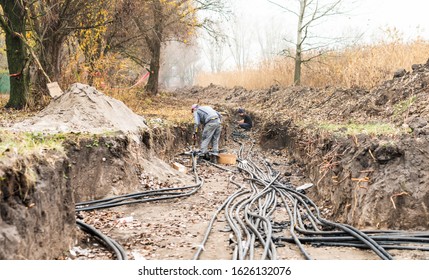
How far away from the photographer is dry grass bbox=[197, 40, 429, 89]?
11.5 metres

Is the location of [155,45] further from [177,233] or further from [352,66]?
[177,233]

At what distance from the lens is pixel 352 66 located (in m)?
12.8

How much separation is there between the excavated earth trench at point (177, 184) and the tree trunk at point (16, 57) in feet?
A: 13.3

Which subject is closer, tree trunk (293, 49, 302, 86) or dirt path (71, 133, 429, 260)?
dirt path (71, 133, 429, 260)

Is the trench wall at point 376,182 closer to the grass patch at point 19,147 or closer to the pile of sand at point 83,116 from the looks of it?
the pile of sand at point 83,116

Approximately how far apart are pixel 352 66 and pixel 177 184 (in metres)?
7.23

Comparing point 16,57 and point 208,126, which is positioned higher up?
point 16,57

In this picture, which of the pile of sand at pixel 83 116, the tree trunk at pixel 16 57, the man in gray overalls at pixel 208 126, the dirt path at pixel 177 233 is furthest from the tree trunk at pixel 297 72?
the dirt path at pixel 177 233

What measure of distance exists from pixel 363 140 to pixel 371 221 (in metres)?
1.51

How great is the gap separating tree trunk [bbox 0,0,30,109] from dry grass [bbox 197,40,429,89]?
9090 mm

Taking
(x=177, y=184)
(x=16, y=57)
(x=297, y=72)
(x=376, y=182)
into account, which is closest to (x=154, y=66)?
(x=297, y=72)

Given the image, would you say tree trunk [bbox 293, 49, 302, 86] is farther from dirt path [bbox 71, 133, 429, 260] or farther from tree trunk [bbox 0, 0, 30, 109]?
dirt path [bbox 71, 133, 429, 260]

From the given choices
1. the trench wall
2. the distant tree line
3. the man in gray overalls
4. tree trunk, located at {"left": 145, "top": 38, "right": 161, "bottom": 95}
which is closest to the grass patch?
the trench wall
